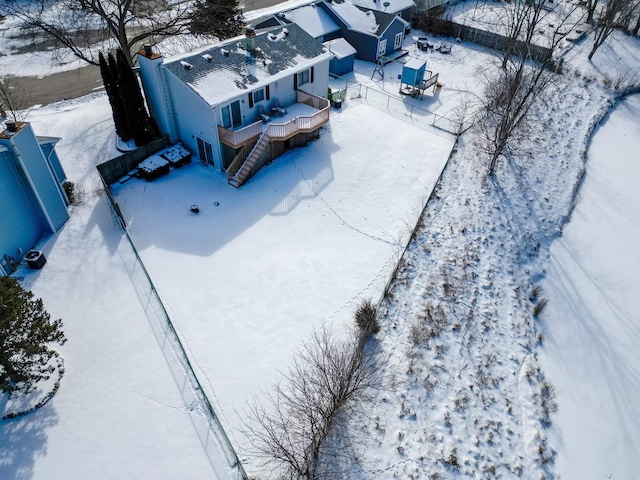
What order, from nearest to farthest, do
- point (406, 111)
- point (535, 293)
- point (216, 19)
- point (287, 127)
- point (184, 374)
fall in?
point (184, 374)
point (535, 293)
point (287, 127)
point (406, 111)
point (216, 19)

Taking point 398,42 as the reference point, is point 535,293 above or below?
below

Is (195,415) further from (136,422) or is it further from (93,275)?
(93,275)

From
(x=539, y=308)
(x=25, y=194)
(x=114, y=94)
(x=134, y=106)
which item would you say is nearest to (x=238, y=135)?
(x=134, y=106)

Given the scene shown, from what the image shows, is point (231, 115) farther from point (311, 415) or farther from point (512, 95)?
point (311, 415)

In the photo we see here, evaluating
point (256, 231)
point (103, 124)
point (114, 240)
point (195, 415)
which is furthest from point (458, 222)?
point (103, 124)

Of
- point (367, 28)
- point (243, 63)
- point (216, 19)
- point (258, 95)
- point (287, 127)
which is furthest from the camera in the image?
point (367, 28)

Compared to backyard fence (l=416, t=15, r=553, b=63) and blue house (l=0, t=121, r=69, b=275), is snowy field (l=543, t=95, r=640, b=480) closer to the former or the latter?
backyard fence (l=416, t=15, r=553, b=63)

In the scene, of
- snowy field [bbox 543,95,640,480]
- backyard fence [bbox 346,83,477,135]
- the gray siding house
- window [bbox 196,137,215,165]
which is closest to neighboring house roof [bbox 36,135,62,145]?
the gray siding house
